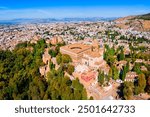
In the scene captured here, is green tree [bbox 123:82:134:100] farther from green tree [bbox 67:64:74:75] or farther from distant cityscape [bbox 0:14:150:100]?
green tree [bbox 67:64:74:75]

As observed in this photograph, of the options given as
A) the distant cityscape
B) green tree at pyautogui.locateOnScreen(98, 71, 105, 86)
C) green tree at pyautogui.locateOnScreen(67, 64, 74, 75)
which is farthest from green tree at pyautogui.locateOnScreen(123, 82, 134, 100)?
green tree at pyautogui.locateOnScreen(67, 64, 74, 75)

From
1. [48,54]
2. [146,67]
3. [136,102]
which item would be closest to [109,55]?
[146,67]

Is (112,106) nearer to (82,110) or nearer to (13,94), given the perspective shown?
(82,110)

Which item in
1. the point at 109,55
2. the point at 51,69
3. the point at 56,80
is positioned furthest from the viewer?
the point at 109,55

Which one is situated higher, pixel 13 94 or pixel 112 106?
pixel 112 106

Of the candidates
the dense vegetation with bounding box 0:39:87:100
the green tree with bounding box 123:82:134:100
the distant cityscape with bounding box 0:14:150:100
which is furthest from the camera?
the distant cityscape with bounding box 0:14:150:100

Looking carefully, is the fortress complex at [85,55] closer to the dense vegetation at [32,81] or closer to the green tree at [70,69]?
the dense vegetation at [32,81]

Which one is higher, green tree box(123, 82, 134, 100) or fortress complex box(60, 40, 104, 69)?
fortress complex box(60, 40, 104, 69)

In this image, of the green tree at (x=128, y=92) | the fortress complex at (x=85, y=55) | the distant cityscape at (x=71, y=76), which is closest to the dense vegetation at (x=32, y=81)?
the distant cityscape at (x=71, y=76)
